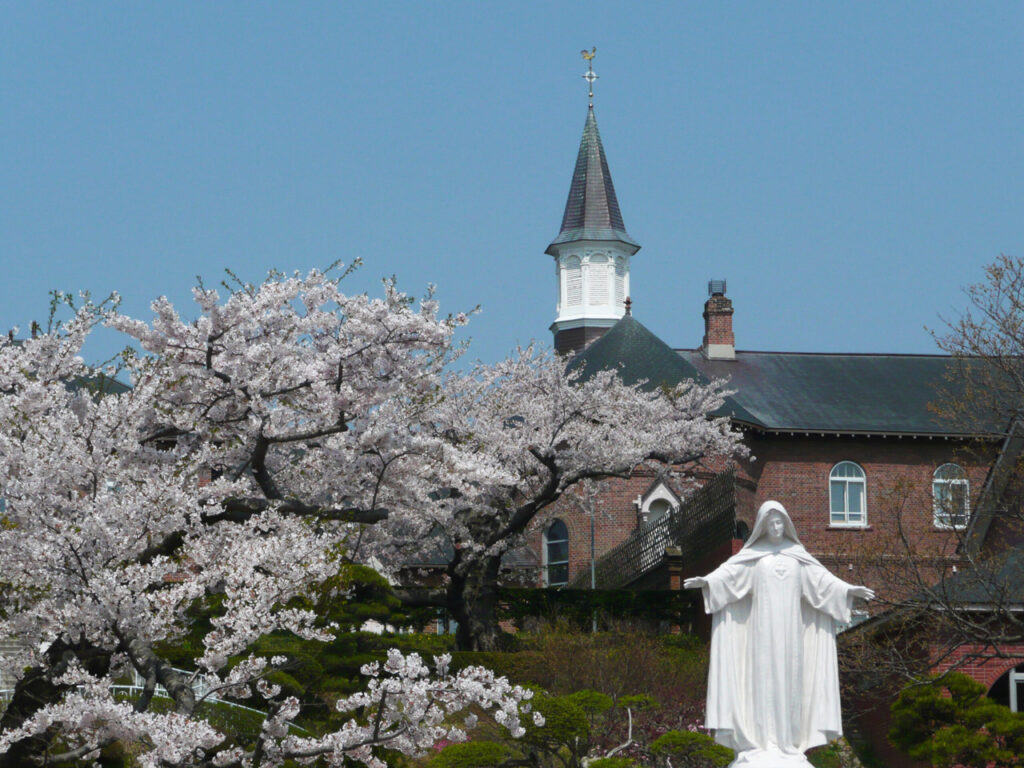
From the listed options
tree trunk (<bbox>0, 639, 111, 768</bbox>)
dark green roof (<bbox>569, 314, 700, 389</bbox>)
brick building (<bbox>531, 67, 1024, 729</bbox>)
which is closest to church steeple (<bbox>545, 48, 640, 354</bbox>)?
brick building (<bbox>531, 67, 1024, 729</bbox>)

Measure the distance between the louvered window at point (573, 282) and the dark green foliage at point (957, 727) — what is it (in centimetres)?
4717

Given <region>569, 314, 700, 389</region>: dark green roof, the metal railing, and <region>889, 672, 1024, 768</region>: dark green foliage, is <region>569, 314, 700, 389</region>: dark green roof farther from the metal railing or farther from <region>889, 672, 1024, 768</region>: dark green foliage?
<region>889, 672, 1024, 768</region>: dark green foliage

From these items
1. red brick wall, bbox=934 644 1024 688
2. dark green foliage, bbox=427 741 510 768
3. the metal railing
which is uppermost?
the metal railing

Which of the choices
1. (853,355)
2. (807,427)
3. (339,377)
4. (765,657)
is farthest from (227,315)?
(853,355)

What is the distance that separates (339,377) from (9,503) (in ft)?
17.2

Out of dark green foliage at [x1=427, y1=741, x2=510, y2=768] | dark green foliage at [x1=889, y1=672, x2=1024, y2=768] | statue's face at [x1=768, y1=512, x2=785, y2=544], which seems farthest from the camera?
dark green foliage at [x1=889, y1=672, x2=1024, y2=768]

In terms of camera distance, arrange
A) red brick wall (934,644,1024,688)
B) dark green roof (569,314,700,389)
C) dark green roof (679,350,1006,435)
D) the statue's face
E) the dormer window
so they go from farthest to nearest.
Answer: dark green roof (679,350,1006,435), dark green roof (569,314,700,389), the dormer window, red brick wall (934,644,1024,688), the statue's face

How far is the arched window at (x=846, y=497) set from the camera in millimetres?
42969

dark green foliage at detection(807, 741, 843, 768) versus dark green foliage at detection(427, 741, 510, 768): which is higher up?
dark green foliage at detection(427, 741, 510, 768)

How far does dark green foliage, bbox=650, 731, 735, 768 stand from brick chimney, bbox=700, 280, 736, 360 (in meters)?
30.5

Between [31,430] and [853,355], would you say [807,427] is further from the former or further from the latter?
[31,430]

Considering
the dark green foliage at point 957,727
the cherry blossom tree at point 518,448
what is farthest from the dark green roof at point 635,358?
the dark green foliage at point 957,727

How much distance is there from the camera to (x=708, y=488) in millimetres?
30688

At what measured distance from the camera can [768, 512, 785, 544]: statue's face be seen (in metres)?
→ 10.1
